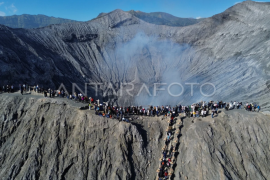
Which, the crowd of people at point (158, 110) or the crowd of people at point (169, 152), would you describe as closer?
the crowd of people at point (169, 152)

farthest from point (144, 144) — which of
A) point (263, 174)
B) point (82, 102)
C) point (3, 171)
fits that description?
point (3, 171)

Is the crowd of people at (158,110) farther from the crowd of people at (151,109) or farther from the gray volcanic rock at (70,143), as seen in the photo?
the gray volcanic rock at (70,143)

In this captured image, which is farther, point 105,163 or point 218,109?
point 218,109

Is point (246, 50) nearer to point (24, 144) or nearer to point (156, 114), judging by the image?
point (156, 114)

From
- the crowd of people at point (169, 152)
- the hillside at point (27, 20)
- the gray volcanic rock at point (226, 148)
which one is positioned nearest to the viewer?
the gray volcanic rock at point (226, 148)

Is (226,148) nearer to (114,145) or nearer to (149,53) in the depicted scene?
(114,145)

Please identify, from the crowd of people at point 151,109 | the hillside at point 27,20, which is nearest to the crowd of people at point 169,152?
the crowd of people at point 151,109

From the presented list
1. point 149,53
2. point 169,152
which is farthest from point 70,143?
point 149,53

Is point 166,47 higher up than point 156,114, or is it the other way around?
point 166,47
